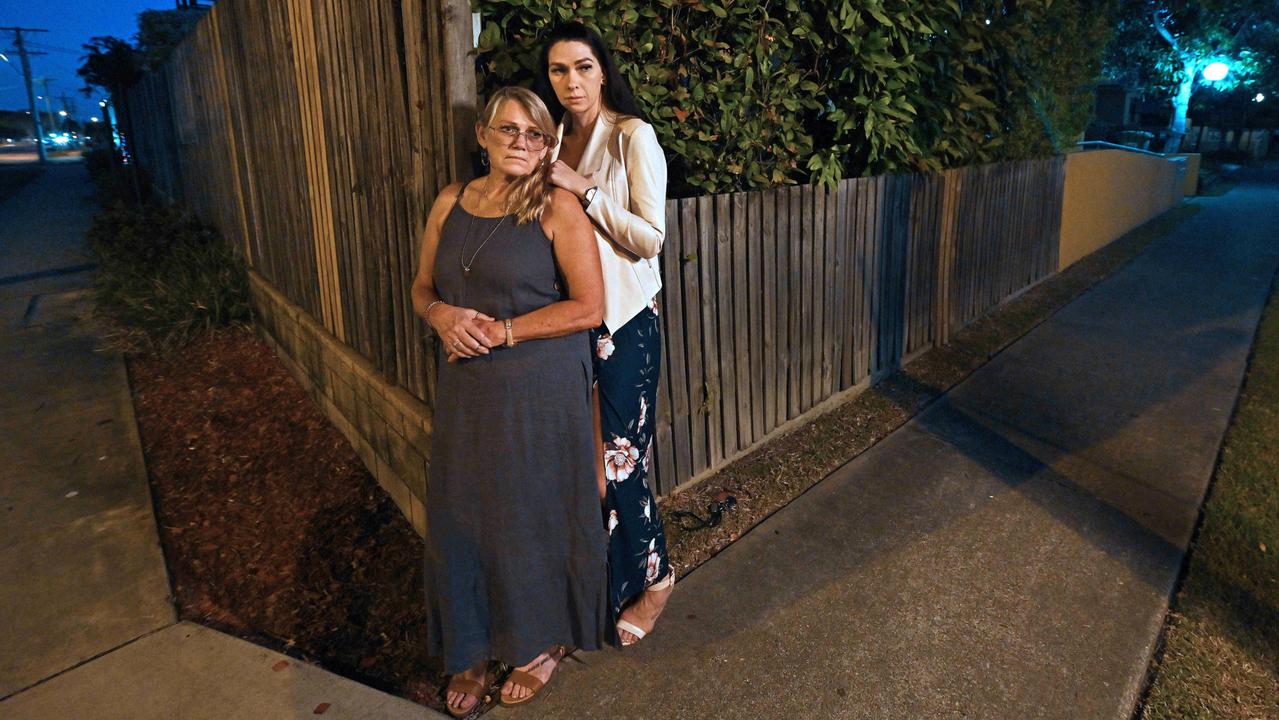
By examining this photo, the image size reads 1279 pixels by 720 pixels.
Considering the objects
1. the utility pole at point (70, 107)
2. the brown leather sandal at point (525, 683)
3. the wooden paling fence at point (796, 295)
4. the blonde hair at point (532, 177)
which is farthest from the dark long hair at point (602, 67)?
the utility pole at point (70, 107)

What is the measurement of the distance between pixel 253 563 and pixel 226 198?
429cm

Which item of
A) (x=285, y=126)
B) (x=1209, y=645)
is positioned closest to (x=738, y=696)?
(x=1209, y=645)

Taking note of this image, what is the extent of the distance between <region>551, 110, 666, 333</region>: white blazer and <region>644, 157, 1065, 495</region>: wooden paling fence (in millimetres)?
969

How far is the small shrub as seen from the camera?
595cm

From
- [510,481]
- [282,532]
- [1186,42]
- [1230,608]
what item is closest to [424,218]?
[510,481]

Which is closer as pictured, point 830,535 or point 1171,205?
point 830,535

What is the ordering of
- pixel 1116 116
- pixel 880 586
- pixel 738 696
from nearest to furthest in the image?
pixel 738 696 → pixel 880 586 → pixel 1116 116

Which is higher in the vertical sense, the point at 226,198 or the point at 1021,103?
the point at 1021,103

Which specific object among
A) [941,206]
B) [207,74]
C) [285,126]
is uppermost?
[207,74]

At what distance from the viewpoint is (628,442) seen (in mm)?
2684

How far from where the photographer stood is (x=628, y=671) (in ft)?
8.79

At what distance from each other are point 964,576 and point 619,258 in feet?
6.24

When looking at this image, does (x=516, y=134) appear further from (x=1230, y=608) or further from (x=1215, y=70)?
(x=1215, y=70)

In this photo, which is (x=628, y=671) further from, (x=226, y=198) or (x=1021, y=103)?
(x=1021, y=103)
